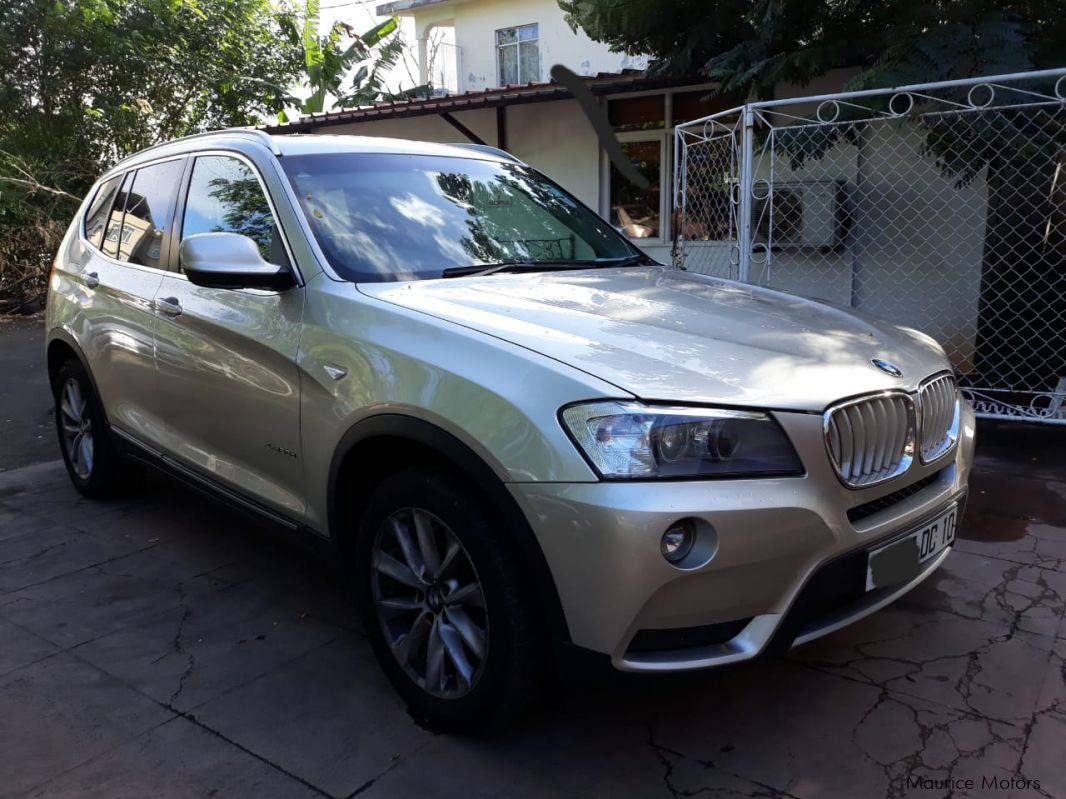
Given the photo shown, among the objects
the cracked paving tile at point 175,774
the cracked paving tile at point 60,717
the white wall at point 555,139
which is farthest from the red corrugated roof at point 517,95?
the cracked paving tile at point 175,774

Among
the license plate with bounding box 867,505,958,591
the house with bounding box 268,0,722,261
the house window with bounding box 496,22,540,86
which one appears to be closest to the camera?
the license plate with bounding box 867,505,958,591

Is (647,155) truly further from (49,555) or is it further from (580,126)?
(49,555)

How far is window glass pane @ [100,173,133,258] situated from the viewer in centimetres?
420

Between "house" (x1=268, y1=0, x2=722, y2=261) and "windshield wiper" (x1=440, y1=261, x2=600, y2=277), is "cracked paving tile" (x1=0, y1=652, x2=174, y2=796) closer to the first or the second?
"windshield wiper" (x1=440, y1=261, x2=600, y2=277)

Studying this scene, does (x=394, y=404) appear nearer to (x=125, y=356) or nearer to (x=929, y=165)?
(x=125, y=356)

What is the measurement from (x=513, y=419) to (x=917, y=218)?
6.25 m

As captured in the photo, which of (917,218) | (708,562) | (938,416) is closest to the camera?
(708,562)

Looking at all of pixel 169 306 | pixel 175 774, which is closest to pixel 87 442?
pixel 169 306

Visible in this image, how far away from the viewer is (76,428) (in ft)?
15.5

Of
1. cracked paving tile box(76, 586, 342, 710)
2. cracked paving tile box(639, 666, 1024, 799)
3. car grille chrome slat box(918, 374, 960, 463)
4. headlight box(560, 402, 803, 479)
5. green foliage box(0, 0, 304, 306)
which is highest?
green foliage box(0, 0, 304, 306)

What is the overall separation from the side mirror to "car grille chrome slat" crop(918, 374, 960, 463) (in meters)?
2.03

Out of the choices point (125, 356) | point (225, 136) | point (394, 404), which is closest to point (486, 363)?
point (394, 404)

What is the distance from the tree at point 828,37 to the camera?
5484mm

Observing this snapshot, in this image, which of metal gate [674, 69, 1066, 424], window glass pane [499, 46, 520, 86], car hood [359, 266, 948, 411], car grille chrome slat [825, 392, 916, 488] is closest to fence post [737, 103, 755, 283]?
metal gate [674, 69, 1066, 424]
